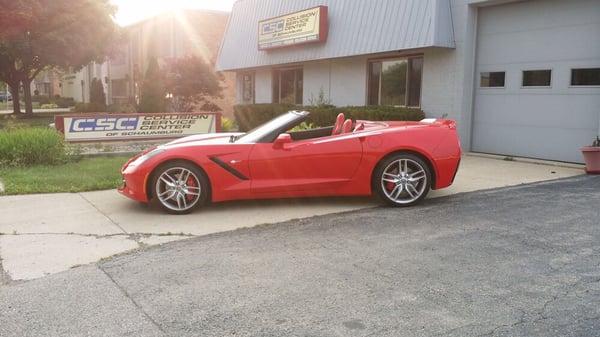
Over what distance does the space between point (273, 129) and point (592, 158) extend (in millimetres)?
5759

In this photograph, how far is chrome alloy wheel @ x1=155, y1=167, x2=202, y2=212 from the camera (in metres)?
6.57

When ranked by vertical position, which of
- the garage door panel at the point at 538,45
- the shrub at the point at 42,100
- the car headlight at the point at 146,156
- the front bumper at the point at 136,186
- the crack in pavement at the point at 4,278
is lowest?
the crack in pavement at the point at 4,278

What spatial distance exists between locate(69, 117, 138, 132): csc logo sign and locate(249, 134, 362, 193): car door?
7885 mm

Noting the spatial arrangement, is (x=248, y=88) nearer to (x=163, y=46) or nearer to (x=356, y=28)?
(x=356, y=28)

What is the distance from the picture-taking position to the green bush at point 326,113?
1328 centimetres

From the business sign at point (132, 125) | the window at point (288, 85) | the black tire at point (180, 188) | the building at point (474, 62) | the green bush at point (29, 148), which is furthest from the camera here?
the window at point (288, 85)

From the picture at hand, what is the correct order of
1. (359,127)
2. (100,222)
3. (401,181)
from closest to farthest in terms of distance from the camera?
(100,222) → (401,181) → (359,127)

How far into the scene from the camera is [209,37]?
32250mm

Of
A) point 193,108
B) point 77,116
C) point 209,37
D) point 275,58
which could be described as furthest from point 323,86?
point 209,37

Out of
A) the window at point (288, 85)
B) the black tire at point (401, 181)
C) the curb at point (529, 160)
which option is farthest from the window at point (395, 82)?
the black tire at point (401, 181)

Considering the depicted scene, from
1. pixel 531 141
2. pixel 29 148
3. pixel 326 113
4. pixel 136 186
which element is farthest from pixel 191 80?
pixel 136 186

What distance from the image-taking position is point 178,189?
6.58 metres

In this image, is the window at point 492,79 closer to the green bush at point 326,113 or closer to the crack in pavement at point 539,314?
the green bush at point 326,113

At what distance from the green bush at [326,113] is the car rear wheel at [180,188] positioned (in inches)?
299
